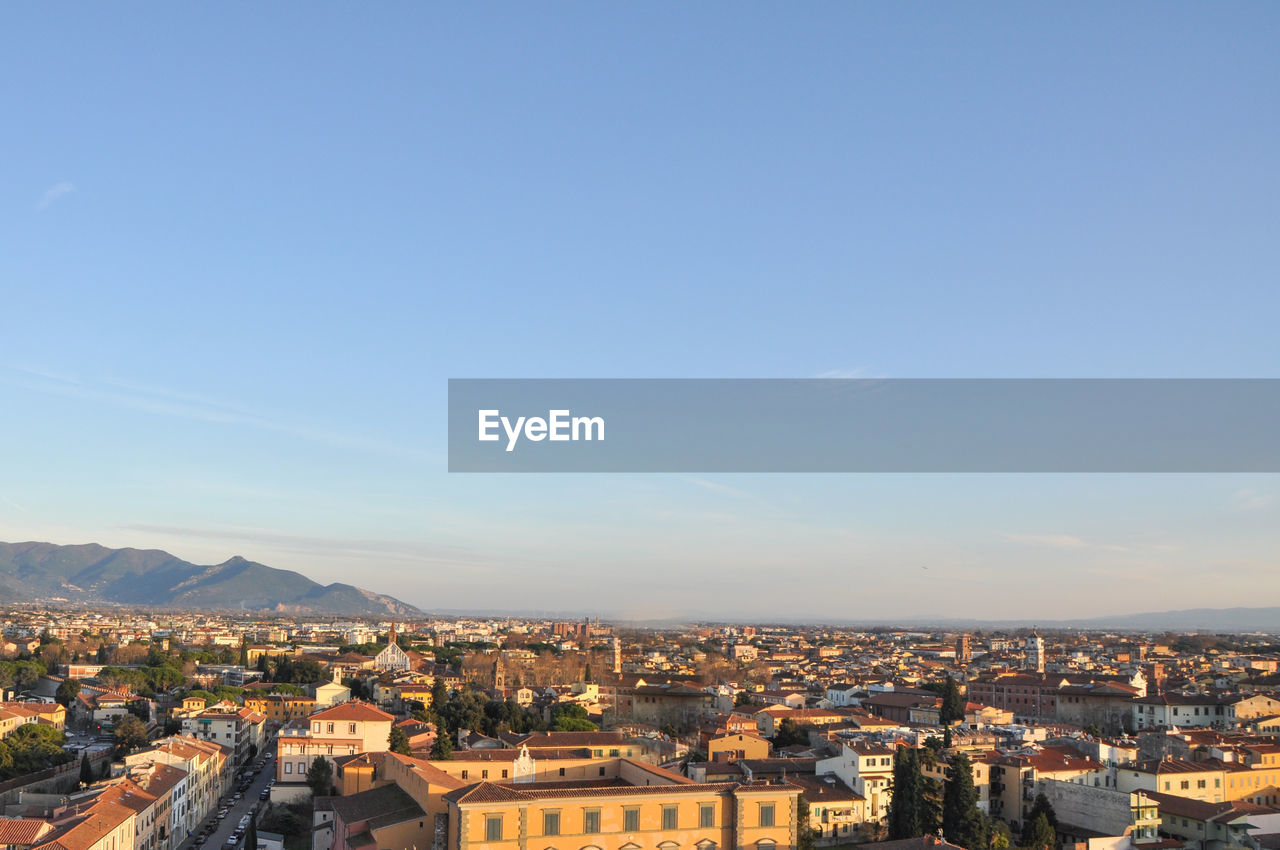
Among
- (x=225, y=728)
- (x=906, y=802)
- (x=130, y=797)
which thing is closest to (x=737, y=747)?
(x=906, y=802)

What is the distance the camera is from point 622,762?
20375mm

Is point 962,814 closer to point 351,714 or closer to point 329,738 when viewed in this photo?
point 329,738

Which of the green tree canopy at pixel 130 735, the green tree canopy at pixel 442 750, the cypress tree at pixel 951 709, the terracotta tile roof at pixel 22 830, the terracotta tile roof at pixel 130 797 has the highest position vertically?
the green tree canopy at pixel 442 750

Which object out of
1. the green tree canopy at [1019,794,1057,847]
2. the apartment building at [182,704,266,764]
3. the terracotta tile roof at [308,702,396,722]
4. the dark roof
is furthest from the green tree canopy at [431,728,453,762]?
the green tree canopy at [1019,794,1057,847]

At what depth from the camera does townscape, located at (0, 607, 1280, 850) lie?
55.7 ft

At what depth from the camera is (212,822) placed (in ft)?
85.5

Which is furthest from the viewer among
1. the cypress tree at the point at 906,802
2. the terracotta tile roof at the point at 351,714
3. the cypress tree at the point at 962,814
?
the terracotta tile roof at the point at 351,714

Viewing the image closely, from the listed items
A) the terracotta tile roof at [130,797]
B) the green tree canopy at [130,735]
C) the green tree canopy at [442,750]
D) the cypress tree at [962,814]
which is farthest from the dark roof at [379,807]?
the green tree canopy at [130,735]

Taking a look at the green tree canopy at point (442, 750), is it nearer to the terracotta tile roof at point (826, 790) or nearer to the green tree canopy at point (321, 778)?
the green tree canopy at point (321, 778)

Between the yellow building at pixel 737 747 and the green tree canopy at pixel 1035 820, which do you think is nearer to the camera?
the green tree canopy at pixel 1035 820

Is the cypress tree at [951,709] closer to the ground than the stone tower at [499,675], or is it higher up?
higher up

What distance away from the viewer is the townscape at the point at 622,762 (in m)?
17.0

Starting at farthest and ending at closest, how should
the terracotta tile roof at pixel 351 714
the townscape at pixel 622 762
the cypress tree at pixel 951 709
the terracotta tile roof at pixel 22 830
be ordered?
the cypress tree at pixel 951 709, the terracotta tile roof at pixel 351 714, the terracotta tile roof at pixel 22 830, the townscape at pixel 622 762

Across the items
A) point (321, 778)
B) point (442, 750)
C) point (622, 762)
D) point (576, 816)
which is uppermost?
→ point (576, 816)
